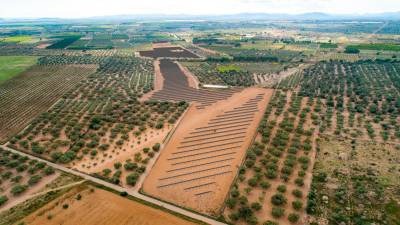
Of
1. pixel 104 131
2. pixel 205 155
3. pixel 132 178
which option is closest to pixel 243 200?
pixel 205 155

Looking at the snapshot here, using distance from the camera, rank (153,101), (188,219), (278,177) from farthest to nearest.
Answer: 1. (153,101)
2. (278,177)
3. (188,219)

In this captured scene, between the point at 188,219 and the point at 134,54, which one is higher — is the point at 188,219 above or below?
below

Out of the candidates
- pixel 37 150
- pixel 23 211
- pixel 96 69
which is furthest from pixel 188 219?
pixel 96 69

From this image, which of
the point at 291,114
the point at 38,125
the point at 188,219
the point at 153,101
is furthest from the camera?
the point at 153,101

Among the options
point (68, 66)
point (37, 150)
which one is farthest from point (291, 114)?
point (68, 66)

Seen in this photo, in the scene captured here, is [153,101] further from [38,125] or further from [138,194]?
[138,194]

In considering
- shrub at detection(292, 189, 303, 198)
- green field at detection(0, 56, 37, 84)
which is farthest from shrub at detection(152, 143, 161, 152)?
green field at detection(0, 56, 37, 84)

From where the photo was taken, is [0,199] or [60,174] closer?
[0,199]

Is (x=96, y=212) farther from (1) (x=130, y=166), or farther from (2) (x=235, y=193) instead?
(2) (x=235, y=193)
